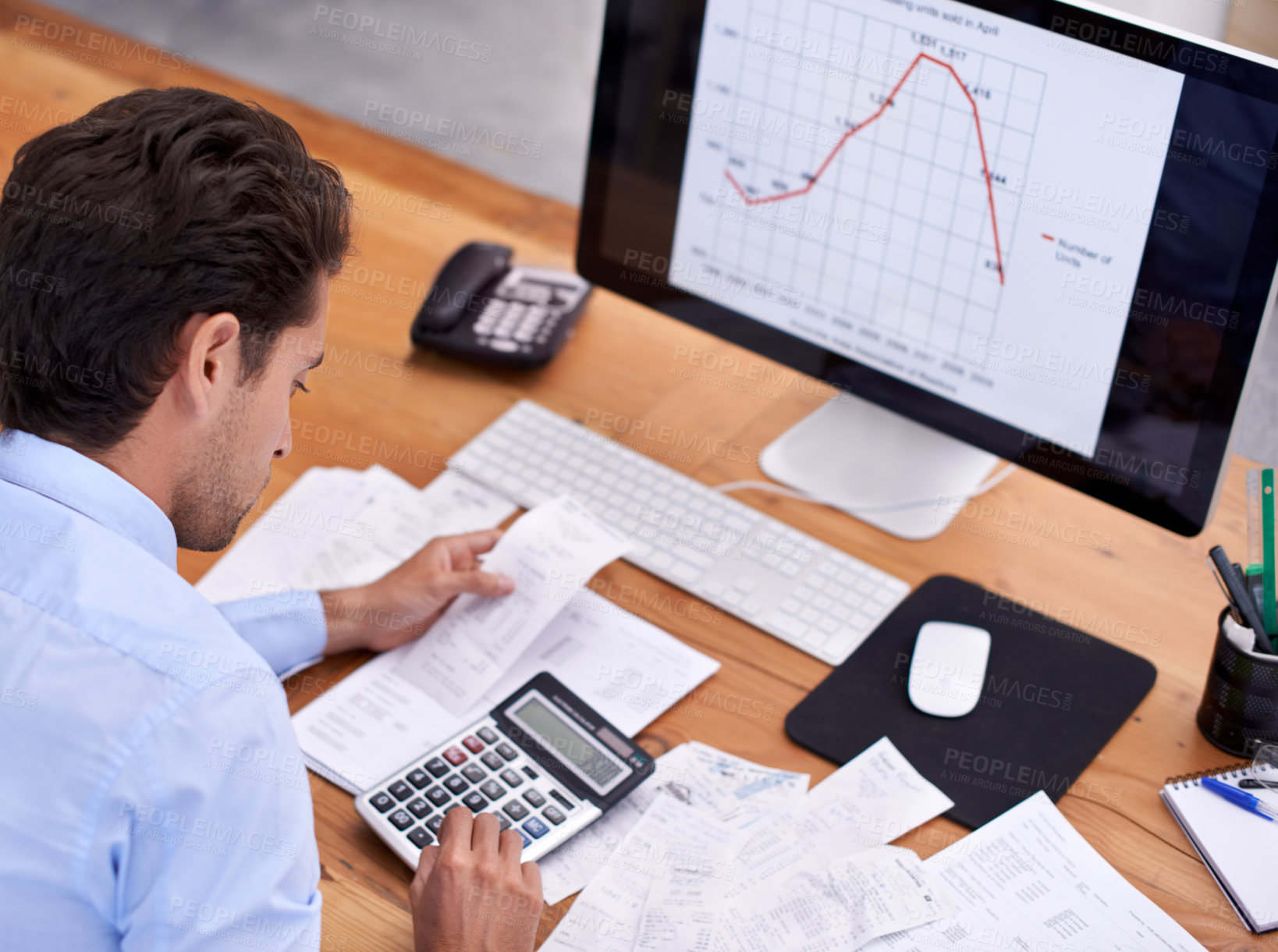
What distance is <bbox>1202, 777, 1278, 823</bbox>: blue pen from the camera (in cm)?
96

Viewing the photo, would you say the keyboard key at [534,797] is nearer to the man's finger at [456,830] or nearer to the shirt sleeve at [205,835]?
the man's finger at [456,830]

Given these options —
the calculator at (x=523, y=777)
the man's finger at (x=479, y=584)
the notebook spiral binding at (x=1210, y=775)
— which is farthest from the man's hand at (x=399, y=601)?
the notebook spiral binding at (x=1210, y=775)

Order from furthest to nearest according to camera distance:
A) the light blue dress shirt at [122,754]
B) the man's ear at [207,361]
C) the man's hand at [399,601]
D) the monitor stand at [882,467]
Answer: the monitor stand at [882,467] → the man's hand at [399,601] → the man's ear at [207,361] → the light blue dress shirt at [122,754]

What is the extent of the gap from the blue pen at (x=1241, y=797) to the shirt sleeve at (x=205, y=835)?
2.37ft

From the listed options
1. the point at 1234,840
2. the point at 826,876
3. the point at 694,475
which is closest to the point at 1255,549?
the point at 1234,840

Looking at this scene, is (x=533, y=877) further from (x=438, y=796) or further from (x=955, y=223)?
(x=955, y=223)

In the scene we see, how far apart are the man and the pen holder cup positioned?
0.60 metres

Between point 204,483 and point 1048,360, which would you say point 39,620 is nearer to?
point 204,483

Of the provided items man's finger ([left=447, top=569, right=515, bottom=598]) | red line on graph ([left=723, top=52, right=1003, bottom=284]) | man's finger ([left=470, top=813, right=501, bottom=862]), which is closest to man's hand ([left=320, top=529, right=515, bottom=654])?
man's finger ([left=447, top=569, right=515, bottom=598])

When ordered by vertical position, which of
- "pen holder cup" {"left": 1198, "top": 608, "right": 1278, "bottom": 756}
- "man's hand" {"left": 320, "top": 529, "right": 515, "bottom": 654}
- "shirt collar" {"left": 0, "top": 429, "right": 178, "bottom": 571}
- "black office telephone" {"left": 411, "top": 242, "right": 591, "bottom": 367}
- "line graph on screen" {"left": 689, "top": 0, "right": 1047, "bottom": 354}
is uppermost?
"line graph on screen" {"left": 689, "top": 0, "right": 1047, "bottom": 354}

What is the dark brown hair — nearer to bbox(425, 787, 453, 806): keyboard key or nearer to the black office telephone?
bbox(425, 787, 453, 806): keyboard key

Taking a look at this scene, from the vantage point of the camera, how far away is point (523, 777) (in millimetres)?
988

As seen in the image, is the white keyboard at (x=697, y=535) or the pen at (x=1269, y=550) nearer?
the pen at (x=1269, y=550)

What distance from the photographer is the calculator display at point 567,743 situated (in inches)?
38.9
